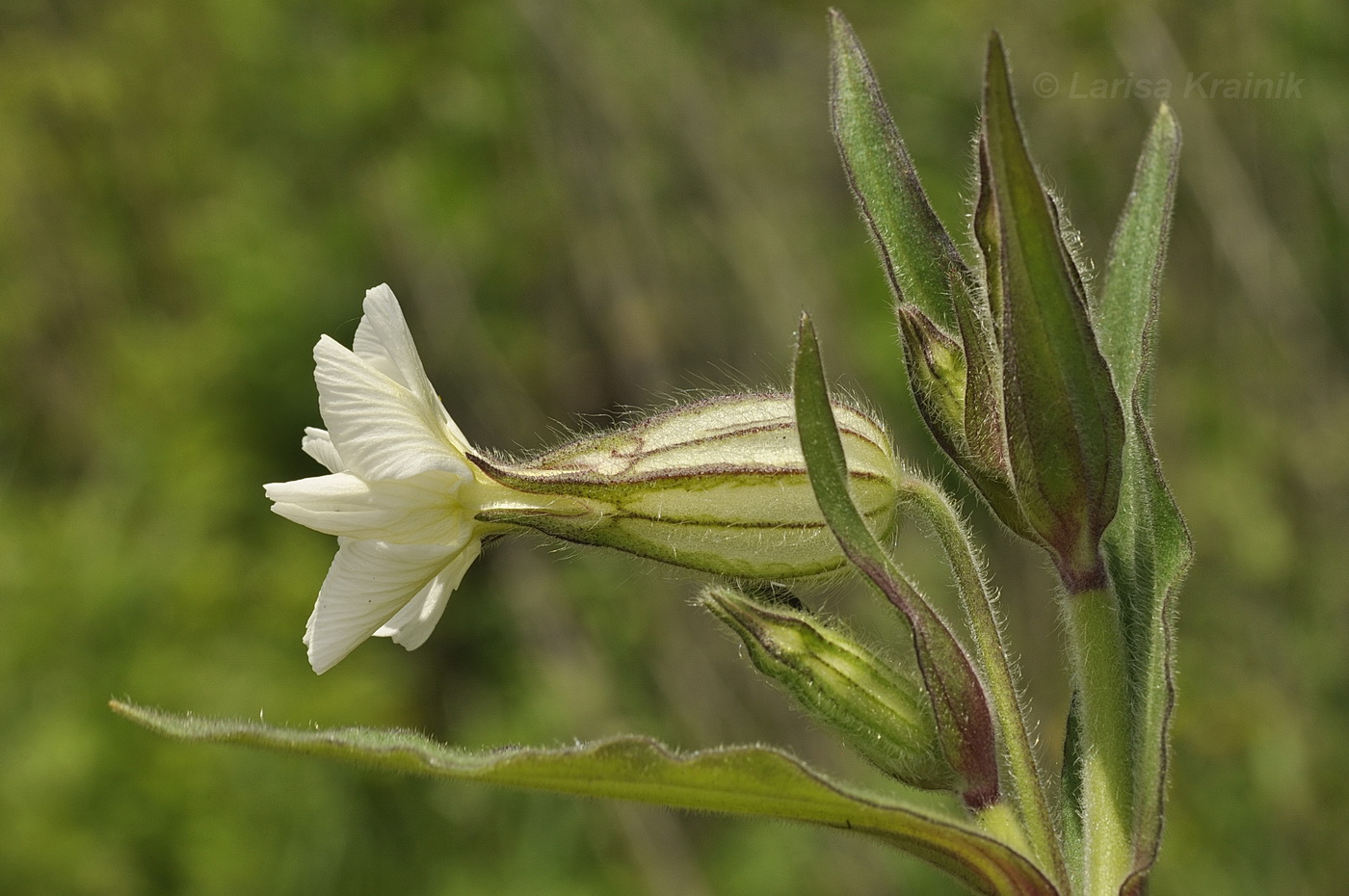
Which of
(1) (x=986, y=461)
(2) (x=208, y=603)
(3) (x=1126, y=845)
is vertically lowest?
(2) (x=208, y=603)

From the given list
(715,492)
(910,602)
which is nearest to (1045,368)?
(910,602)

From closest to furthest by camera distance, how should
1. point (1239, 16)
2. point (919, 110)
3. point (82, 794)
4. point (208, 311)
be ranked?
point (82, 794) < point (1239, 16) < point (919, 110) < point (208, 311)

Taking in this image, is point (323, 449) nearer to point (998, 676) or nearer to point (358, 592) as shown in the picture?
point (358, 592)

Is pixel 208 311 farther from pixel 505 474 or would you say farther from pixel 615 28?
pixel 505 474

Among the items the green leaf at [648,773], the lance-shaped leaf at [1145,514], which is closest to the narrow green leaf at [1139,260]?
the lance-shaped leaf at [1145,514]

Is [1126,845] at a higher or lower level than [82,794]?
higher

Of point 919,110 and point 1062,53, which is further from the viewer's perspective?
point 919,110

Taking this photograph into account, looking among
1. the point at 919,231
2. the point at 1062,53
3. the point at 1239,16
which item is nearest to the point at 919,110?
the point at 1062,53
